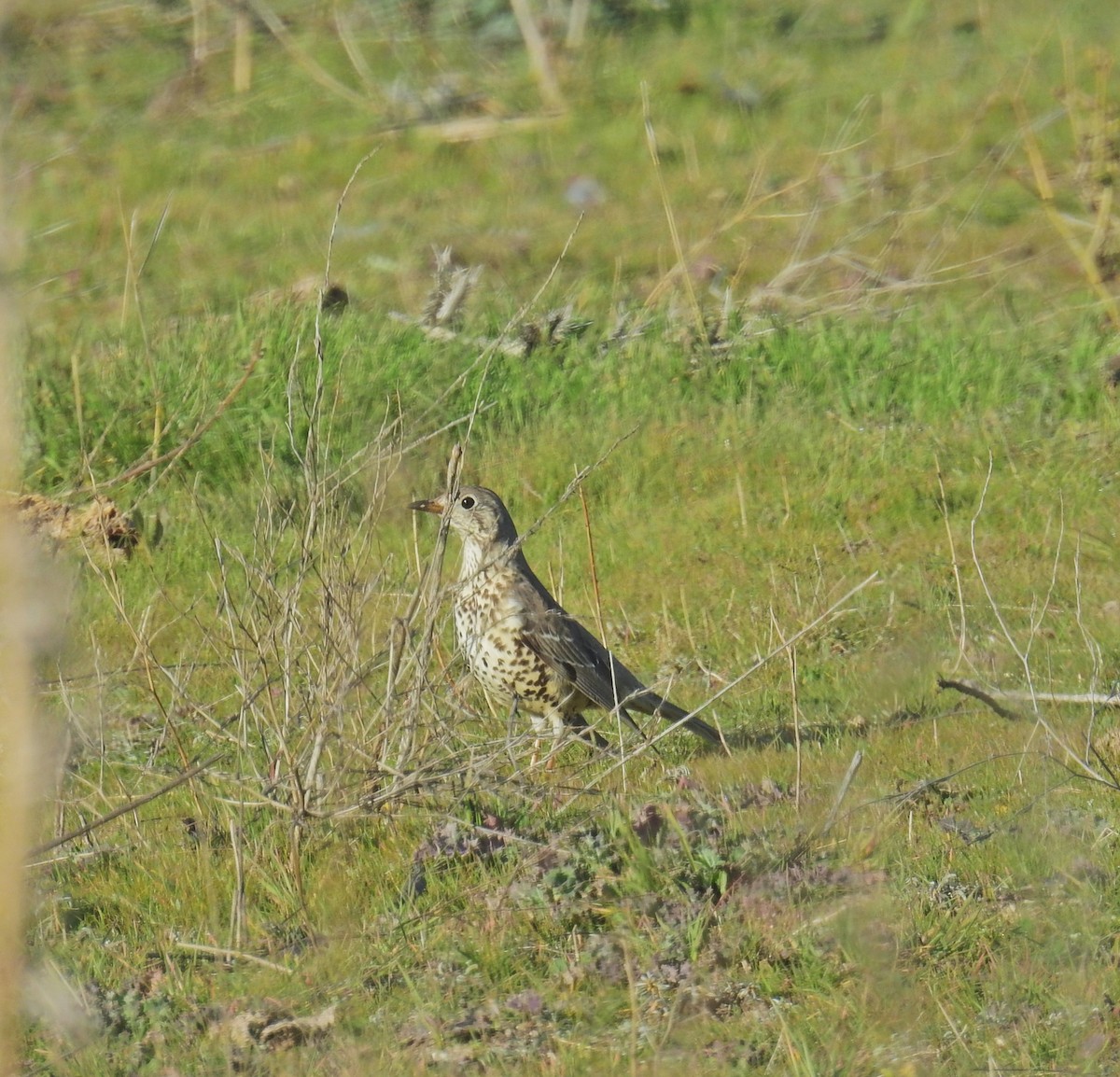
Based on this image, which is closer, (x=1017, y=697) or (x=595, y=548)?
(x=1017, y=697)

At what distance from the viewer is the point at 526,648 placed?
598 centimetres

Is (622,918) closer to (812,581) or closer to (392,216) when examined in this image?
(812,581)

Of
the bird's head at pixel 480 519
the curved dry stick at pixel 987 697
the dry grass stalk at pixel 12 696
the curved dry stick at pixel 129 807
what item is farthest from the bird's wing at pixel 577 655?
the dry grass stalk at pixel 12 696

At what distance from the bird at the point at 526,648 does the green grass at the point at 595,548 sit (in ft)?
0.63

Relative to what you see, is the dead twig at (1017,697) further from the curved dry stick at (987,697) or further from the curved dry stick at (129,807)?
the curved dry stick at (129,807)

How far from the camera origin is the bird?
19.6ft

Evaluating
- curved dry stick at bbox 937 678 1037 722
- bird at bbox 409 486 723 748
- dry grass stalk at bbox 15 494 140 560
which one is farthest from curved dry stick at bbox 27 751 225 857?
dry grass stalk at bbox 15 494 140 560

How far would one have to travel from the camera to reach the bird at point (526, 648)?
597 centimetres

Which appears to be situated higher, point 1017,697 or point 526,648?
point 526,648

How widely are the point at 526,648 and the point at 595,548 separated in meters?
1.98

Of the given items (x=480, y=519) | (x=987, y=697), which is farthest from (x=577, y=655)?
(x=987, y=697)

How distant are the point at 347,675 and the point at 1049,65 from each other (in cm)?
998

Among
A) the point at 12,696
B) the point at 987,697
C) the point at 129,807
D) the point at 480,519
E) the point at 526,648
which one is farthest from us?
the point at 480,519

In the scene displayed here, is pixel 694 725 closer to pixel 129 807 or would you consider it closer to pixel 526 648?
pixel 526 648
